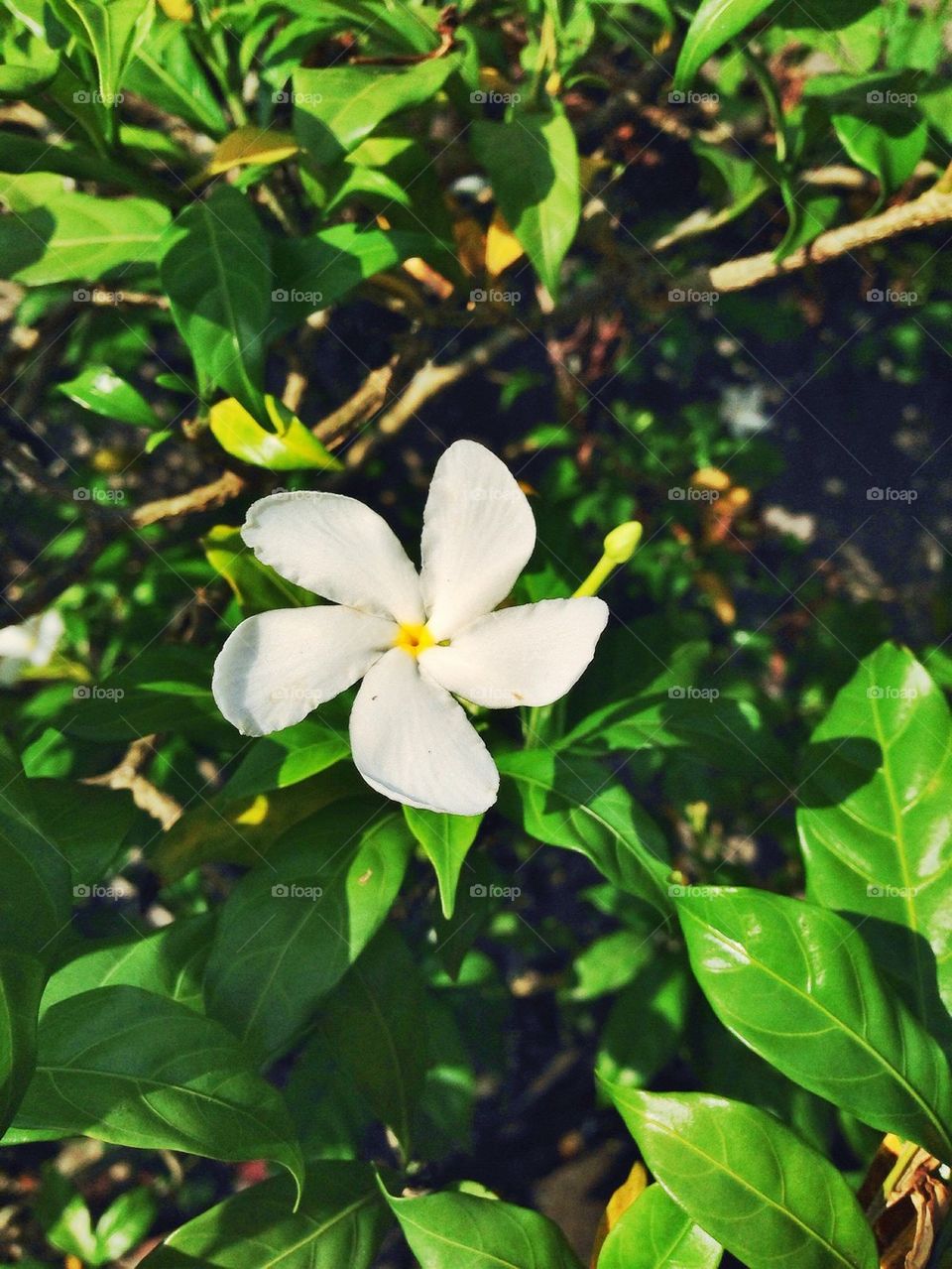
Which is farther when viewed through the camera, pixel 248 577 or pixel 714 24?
pixel 248 577

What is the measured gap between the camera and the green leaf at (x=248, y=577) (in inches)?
44.0

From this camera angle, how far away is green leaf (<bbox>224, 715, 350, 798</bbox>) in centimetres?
100

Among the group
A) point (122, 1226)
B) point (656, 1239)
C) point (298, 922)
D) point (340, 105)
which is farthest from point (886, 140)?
point (122, 1226)

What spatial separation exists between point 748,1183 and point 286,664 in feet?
2.14

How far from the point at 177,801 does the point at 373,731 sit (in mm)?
685

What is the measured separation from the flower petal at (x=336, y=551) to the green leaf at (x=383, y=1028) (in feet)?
1.56

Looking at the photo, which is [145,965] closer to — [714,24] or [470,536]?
[470,536]

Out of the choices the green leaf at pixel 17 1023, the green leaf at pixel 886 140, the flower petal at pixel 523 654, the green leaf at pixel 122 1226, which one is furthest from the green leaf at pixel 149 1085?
the green leaf at pixel 886 140

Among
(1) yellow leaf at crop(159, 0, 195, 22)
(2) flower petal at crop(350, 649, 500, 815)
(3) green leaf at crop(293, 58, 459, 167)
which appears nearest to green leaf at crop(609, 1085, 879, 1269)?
(2) flower petal at crop(350, 649, 500, 815)

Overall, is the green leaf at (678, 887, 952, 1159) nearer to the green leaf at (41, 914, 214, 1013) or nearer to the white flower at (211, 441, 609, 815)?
the white flower at (211, 441, 609, 815)

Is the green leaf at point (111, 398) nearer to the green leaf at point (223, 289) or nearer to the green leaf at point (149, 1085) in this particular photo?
the green leaf at point (223, 289)

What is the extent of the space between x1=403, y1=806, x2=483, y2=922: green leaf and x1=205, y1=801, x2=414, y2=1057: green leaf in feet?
0.37

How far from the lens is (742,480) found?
1902 mm

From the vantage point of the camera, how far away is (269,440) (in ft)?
3.73
